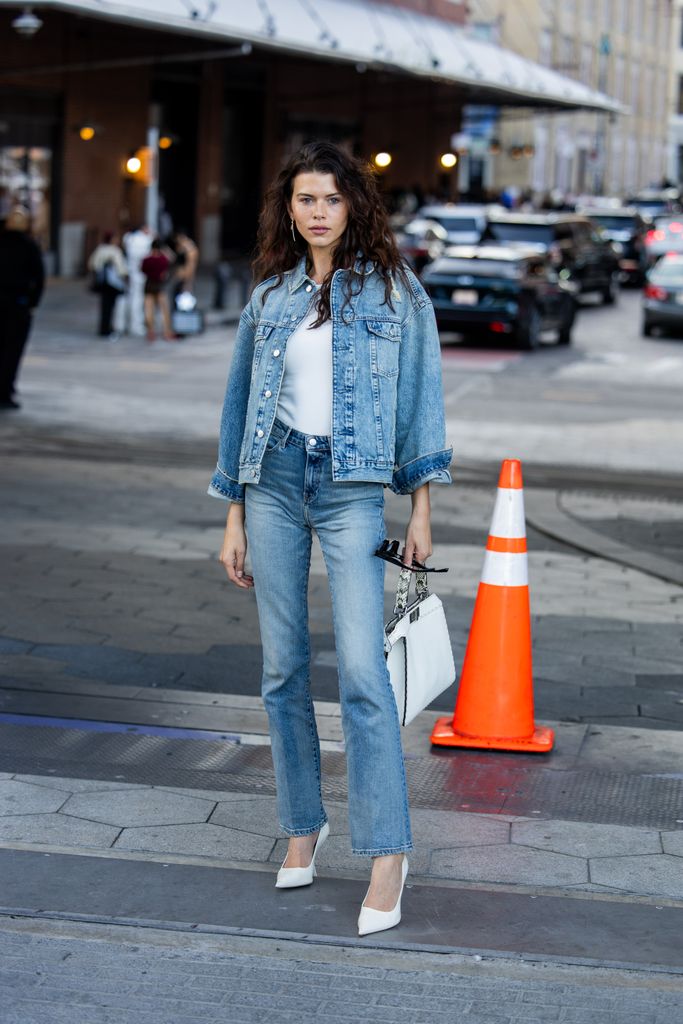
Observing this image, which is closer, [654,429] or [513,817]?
[513,817]

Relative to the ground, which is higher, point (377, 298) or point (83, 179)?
point (83, 179)

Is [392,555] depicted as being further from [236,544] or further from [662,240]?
[662,240]

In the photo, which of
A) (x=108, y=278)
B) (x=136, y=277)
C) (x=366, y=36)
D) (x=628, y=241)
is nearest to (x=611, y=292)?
(x=628, y=241)

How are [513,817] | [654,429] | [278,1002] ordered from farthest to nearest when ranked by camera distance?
[654,429]
[513,817]
[278,1002]

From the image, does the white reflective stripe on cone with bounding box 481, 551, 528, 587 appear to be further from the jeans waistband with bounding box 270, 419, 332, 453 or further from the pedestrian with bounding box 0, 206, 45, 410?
the pedestrian with bounding box 0, 206, 45, 410

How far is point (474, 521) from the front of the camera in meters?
10.1

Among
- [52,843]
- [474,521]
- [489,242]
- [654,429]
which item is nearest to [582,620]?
[474,521]

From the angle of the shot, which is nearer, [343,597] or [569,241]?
[343,597]

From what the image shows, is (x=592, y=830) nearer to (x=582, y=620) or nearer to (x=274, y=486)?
(x=274, y=486)

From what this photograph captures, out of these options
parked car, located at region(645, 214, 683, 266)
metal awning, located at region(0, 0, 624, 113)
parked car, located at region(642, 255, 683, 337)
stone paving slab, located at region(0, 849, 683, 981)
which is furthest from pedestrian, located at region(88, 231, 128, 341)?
stone paving slab, located at region(0, 849, 683, 981)

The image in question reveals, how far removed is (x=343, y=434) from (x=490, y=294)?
20171 mm

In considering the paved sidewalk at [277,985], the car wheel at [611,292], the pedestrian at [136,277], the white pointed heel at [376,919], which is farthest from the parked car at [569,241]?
the paved sidewalk at [277,985]

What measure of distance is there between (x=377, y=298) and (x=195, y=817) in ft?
5.47

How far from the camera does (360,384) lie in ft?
13.0
